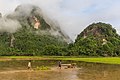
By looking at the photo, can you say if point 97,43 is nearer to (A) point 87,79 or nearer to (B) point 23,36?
(B) point 23,36

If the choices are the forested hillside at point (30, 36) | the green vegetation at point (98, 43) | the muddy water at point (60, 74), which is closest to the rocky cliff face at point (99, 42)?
the green vegetation at point (98, 43)

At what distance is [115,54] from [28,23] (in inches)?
3074

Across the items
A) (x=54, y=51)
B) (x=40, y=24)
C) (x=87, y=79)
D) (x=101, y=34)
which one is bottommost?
(x=87, y=79)

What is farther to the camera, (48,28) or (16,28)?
(48,28)

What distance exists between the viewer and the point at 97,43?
377ft

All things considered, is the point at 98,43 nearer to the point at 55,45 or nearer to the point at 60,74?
the point at 55,45

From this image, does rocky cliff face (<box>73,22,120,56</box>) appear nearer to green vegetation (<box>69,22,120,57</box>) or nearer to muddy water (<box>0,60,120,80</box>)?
green vegetation (<box>69,22,120,57</box>)

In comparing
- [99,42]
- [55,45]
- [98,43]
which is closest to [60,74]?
[98,43]

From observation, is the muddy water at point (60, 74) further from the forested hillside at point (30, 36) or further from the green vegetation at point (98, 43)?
the forested hillside at point (30, 36)

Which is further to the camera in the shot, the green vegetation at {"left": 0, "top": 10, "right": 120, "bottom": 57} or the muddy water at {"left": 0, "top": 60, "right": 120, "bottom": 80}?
the green vegetation at {"left": 0, "top": 10, "right": 120, "bottom": 57}

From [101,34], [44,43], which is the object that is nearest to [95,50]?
[101,34]

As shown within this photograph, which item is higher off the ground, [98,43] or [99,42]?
[99,42]

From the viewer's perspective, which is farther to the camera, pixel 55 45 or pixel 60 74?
pixel 55 45

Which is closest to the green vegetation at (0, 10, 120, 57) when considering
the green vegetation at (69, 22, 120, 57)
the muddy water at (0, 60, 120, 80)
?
the green vegetation at (69, 22, 120, 57)
